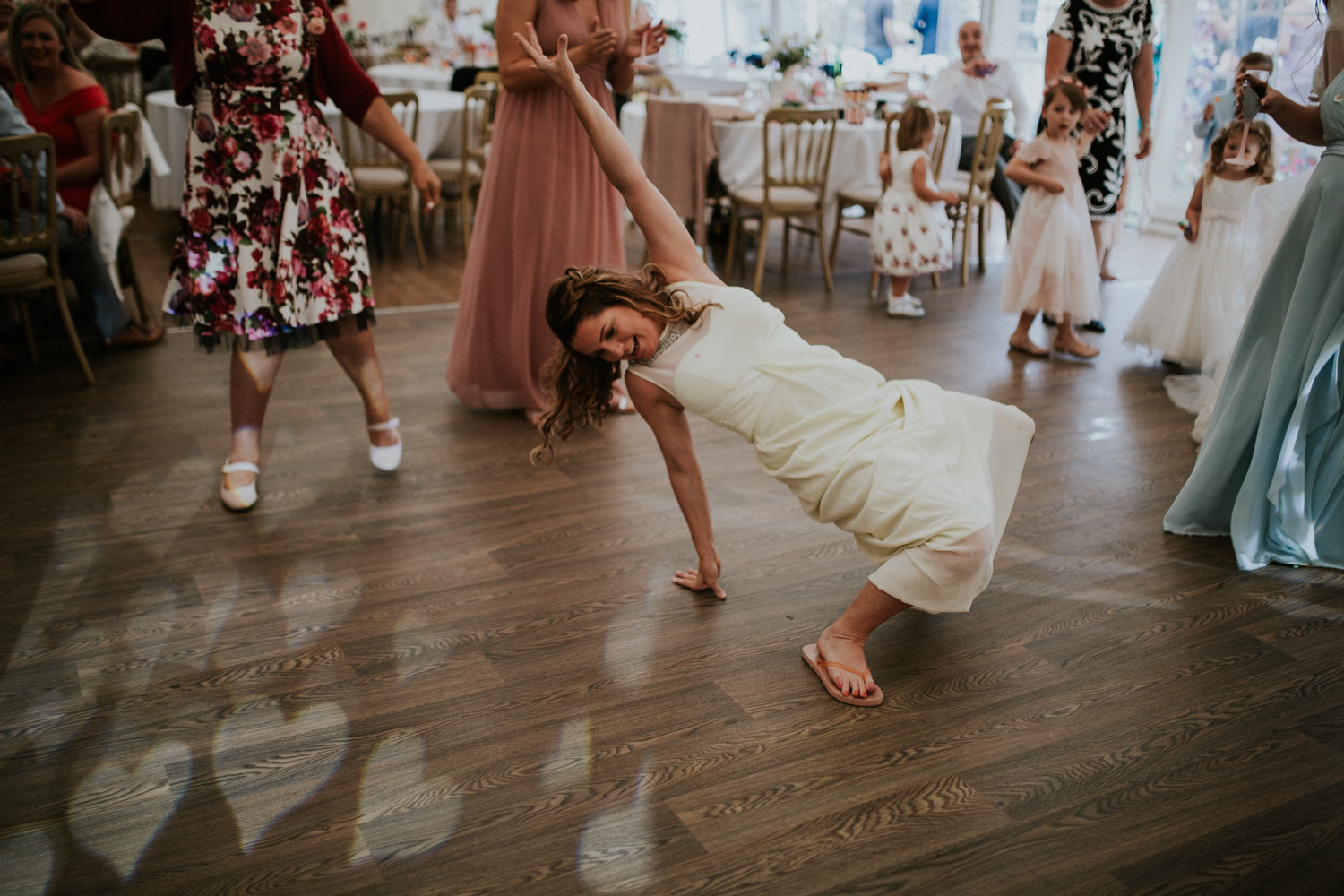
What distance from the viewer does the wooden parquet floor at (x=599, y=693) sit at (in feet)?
5.30

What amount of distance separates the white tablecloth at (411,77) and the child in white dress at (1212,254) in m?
5.55

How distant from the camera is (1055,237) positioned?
4.32 meters

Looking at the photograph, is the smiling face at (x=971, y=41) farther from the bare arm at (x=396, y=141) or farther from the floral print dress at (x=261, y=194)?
the floral print dress at (x=261, y=194)

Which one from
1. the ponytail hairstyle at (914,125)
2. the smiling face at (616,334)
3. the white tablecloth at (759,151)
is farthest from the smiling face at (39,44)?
the ponytail hairstyle at (914,125)

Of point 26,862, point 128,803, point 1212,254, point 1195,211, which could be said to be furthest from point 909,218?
point 26,862

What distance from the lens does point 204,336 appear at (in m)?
2.74

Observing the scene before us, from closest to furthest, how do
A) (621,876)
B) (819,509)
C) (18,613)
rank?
(621,876) < (819,509) < (18,613)

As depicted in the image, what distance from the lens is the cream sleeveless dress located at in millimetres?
1933

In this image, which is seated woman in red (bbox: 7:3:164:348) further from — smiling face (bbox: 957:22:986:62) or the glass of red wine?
smiling face (bbox: 957:22:986:62)

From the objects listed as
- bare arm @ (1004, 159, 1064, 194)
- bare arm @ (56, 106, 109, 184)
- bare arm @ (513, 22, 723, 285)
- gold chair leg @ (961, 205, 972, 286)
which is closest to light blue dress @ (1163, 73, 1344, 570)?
bare arm @ (513, 22, 723, 285)

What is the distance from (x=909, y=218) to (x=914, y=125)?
0.46 meters

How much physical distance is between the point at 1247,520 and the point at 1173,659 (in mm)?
638

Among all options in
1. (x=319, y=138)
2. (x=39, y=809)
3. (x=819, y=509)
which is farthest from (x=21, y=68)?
(x=819, y=509)

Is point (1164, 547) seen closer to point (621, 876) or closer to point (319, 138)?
point (621, 876)
